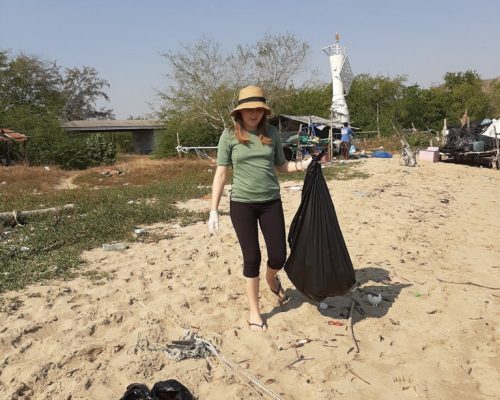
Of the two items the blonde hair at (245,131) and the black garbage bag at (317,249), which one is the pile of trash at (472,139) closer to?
the black garbage bag at (317,249)

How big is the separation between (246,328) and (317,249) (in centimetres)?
73

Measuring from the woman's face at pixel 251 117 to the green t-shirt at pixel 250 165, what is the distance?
0.17 ft

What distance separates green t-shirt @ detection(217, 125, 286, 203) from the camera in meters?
2.74

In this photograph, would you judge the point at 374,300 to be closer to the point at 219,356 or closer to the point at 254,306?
the point at 254,306

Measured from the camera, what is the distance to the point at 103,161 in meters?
20.1

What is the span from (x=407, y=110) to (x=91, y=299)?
29.8 meters

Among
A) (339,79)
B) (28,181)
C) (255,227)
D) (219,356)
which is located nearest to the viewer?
(219,356)

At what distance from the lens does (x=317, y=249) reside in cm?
288

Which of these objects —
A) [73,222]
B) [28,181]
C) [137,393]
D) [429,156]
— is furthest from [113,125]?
[137,393]

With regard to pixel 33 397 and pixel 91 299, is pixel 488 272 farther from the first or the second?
pixel 33 397

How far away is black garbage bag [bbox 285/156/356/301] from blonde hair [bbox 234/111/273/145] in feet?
1.42

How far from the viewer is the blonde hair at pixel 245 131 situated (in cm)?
271

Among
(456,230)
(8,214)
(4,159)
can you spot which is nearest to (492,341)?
(456,230)

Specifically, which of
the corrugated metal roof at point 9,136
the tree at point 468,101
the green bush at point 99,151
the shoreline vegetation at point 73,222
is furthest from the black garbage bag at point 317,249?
the tree at point 468,101
